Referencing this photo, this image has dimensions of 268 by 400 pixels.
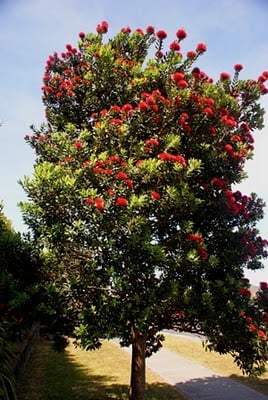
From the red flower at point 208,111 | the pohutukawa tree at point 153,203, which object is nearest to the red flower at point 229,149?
the pohutukawa tree at point 153,203

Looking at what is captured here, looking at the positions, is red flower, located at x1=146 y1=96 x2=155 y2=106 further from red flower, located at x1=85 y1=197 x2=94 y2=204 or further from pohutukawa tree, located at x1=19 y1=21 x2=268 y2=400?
red flower, located at x1=85 y1=197 x2=94 y2=204

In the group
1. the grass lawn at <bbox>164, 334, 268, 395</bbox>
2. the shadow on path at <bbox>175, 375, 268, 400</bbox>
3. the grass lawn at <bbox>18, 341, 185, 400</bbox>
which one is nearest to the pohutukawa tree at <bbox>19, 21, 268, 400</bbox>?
the grass lawn at <bbox>18, 341, 185, 400</bbox>

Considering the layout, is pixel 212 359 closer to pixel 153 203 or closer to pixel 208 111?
pixel 153 203

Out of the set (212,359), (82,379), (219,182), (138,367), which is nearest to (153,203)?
(219,182)

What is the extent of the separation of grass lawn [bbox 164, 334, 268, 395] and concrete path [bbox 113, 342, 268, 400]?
16.1 inches

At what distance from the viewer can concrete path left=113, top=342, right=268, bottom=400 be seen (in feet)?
35.9

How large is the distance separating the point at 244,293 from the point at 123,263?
2.52 metres

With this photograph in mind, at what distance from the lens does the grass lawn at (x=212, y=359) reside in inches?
492

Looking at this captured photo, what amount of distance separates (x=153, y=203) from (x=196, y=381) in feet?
27.7

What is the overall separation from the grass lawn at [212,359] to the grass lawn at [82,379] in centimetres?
267

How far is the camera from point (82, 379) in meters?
12.6

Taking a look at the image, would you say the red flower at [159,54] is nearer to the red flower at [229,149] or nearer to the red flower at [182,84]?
the red flower at [182,84]

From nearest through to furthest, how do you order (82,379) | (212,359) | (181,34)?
(181,34)
(82,379)
(212,359)

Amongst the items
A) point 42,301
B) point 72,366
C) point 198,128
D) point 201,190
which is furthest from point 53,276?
point 72,366
